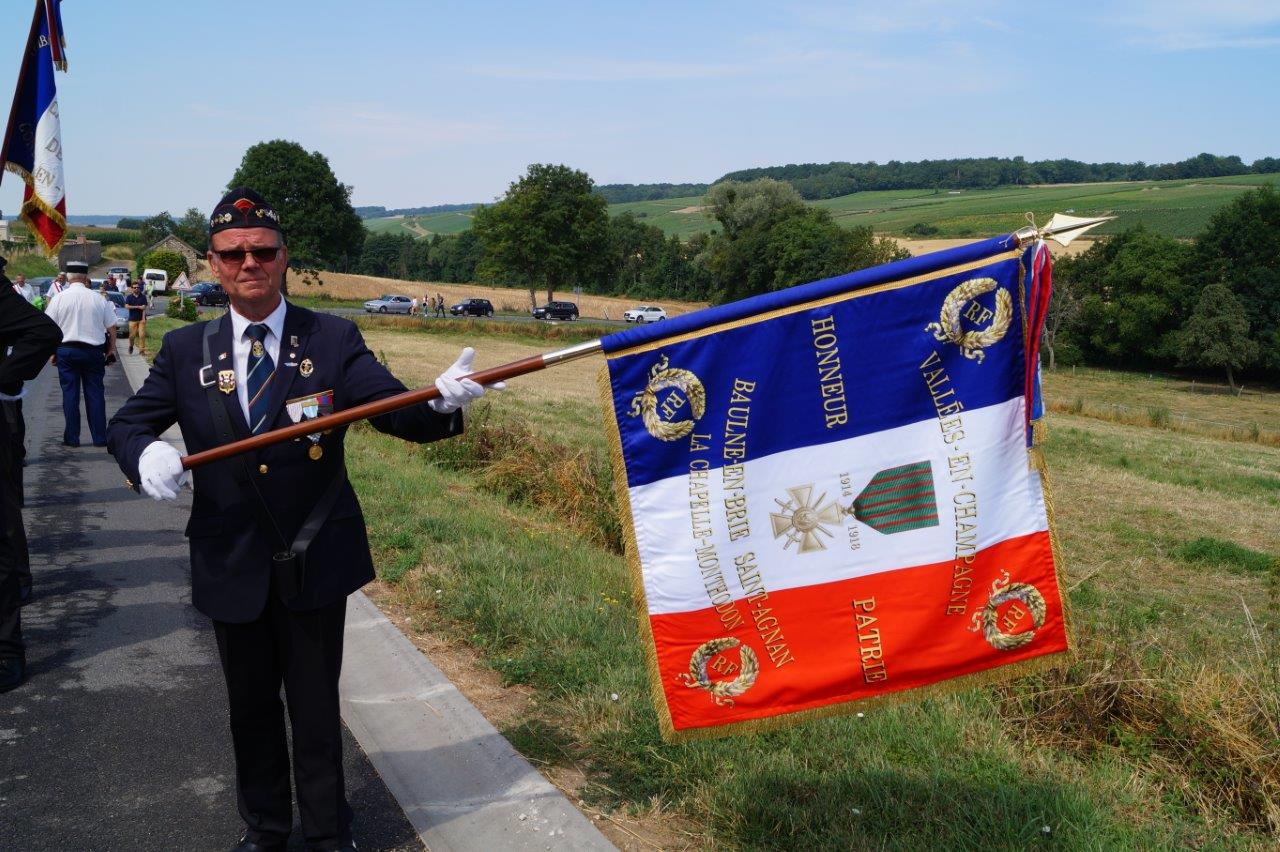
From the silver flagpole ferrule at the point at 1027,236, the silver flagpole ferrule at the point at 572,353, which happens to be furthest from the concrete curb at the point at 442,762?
the silver flagpole ferrule at the point at 1027,236

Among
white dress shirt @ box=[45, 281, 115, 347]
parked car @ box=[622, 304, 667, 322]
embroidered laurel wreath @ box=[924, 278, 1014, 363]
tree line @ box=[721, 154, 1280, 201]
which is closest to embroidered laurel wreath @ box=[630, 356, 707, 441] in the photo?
embroidered laurel wreath @ box=[924, 278, 1014, 363]

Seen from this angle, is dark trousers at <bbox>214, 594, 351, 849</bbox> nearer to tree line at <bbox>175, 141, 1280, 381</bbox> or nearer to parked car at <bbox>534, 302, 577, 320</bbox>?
tree line at <bbox>175, 141, 1280, 381</bbox>

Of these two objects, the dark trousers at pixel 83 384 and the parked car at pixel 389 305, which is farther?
the parked car at pixel 389 305

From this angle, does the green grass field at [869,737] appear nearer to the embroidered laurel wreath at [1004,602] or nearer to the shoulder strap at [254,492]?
the embroidered laurel wreath at [1004,602]

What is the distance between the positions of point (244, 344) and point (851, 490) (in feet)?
6.55

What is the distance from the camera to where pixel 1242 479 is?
21.3 m

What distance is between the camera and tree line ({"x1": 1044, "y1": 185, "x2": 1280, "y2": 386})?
67438 millimetres

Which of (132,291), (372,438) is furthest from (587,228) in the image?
(372,438)

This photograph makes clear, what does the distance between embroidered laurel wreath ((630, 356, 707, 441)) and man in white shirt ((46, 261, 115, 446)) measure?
10368 millimetres

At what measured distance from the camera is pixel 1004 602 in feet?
11.3

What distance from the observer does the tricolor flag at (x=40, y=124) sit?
284 inches

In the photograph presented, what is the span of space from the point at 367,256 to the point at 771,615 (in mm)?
147734

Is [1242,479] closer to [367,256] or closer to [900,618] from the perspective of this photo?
[900,618]

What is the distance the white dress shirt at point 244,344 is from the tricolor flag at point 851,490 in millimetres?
1105
